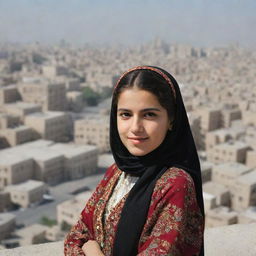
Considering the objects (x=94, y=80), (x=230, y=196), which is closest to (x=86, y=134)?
(x=230, y=196)

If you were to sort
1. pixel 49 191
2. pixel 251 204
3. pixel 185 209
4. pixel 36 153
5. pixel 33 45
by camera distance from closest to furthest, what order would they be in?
1. pixel 185 209
2. pixel 251 204
3. pixel 49 191
4. pixel 36 153
5. pixel 33 45

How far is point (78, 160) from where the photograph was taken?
10992mm

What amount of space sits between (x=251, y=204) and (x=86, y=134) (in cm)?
605

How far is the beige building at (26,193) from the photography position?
9133 mm

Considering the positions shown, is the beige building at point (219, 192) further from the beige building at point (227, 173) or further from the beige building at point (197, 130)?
the beige building at point (197, 130)

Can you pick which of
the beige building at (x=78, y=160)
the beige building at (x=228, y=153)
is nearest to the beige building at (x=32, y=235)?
the beige building at (x=78, y=160)

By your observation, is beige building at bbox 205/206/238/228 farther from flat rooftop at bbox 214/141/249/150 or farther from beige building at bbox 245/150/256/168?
flat rooftop at bbox 214/141/249/150

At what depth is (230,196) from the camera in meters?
8.32

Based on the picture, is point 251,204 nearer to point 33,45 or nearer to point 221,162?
point 221,162

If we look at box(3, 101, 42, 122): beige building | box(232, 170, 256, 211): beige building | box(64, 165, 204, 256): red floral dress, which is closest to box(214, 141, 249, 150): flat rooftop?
box(232, 170, 256, 211): beige building

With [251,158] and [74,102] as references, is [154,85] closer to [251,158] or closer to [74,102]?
[251,158]

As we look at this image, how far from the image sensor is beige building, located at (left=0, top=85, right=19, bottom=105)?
1662cm

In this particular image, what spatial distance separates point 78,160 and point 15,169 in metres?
1.67

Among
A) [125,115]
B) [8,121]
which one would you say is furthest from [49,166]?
[125,115]
